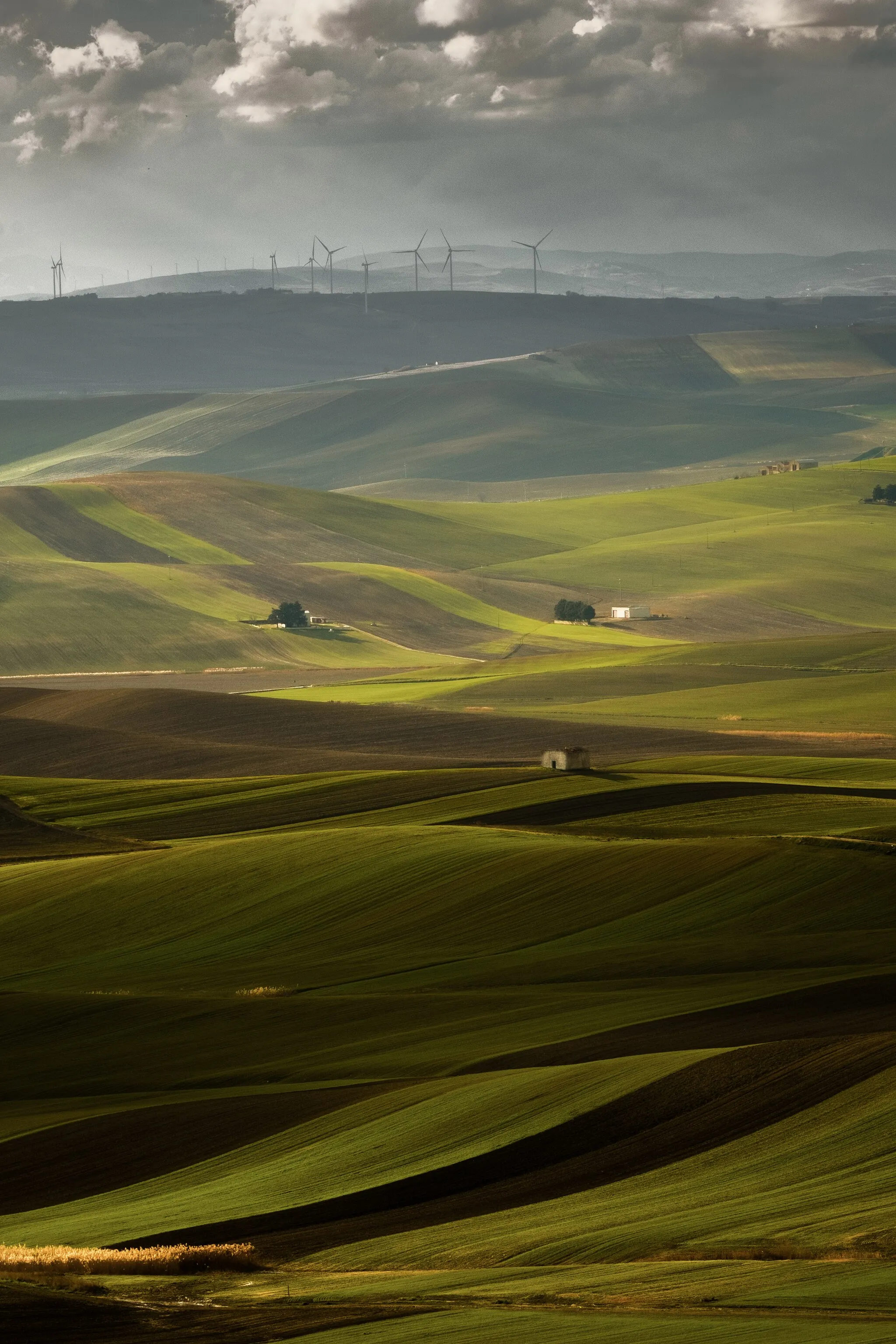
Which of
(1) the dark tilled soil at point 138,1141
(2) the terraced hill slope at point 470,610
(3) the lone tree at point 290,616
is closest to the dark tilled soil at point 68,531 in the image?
(2) the terraced hill slope at point 470,610

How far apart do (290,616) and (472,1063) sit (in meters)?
121

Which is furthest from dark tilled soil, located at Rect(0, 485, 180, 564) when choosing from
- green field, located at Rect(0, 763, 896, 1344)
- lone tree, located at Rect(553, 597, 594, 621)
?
green field, located at Rect(0, 763, 896, 1344)

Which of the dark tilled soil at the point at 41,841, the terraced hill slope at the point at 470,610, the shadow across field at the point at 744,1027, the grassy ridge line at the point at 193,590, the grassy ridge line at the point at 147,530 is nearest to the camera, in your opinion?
the shadow across field at the point at 744,1027

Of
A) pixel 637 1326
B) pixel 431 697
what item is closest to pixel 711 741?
pixel 431 697

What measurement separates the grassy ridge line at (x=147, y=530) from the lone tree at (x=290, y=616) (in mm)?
25060

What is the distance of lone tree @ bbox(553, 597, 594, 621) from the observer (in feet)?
530

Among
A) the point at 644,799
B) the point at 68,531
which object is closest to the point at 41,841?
the point at 644,799

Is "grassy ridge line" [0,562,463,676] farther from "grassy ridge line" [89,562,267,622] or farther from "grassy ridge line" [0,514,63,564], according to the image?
"grassy ridge line" [0,514,63,564]

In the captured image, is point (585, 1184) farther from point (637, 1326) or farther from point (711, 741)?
point (711, 741)

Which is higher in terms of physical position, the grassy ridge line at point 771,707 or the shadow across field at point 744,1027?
the shadow across field at point 744,1027

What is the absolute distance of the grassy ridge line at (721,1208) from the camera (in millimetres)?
23688

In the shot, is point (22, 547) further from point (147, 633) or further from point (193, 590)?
point (147, 633)

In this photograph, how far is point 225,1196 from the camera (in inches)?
1099

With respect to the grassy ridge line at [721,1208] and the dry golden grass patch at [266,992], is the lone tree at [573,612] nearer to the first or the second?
the dry golden grass patch at [266,992]
